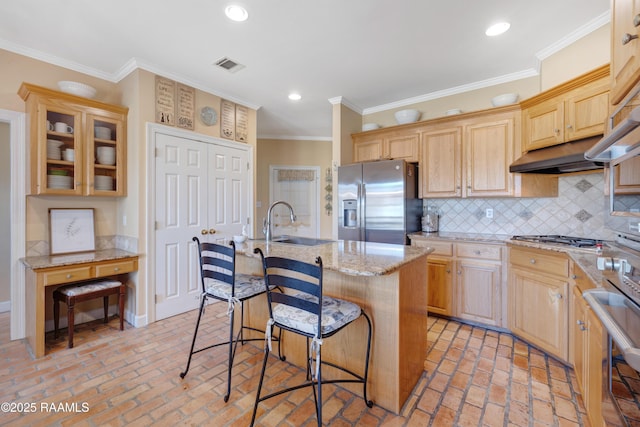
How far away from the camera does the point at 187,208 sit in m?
3.27

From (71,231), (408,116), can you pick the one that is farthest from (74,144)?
(408,116)

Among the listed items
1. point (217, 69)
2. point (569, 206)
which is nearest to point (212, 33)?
point (217, 69)

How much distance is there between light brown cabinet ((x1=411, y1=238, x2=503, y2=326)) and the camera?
271 cm

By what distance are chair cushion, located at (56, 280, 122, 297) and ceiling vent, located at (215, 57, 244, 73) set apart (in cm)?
243

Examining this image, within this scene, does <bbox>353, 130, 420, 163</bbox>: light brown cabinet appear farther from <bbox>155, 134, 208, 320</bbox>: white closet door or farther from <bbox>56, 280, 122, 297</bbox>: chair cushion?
<bbox>56, 280, 122, 297</bbox>: chair cushion

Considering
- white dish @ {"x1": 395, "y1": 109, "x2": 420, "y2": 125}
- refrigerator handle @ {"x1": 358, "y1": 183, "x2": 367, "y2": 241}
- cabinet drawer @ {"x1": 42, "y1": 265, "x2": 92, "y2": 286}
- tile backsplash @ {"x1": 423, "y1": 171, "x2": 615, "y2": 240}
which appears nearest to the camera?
cabinet drawer @ {"x1": 42, "y1": 265, "x2": 92, "y2": 286}

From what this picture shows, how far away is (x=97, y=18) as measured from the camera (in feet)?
7.18

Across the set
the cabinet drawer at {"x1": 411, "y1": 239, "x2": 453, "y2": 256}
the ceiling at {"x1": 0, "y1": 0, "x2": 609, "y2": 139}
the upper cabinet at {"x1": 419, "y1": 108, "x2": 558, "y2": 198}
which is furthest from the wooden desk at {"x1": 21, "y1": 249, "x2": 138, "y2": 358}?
the upper cabinet at {"x1": 419, "y1": 108, "x2": 558, "y2": 198}

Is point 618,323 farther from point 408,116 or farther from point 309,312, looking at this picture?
point 408,116

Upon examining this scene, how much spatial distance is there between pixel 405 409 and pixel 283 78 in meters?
3.25

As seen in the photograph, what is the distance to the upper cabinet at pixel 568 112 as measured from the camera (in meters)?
2.13

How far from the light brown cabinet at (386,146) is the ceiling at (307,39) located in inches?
21.9

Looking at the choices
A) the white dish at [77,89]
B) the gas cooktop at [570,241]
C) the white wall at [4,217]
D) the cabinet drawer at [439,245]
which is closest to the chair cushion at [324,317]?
the cabinet drawer at [439,245]

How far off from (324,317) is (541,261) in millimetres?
1905
